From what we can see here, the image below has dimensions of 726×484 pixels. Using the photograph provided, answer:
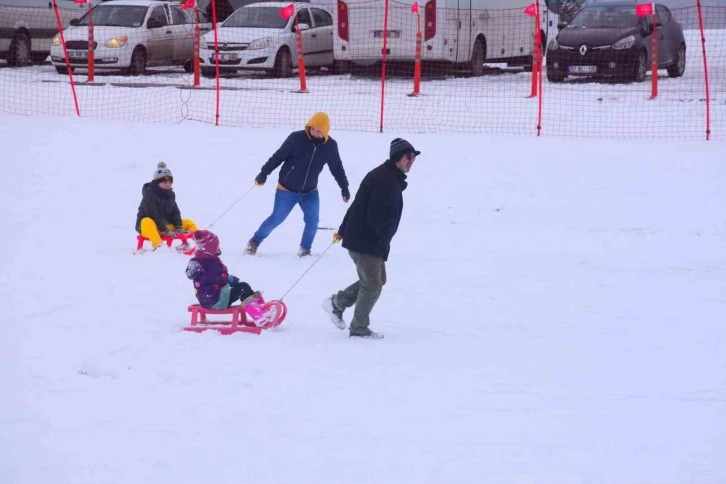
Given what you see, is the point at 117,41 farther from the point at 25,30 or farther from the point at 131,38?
the point at 25,30

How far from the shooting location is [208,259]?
718 cm

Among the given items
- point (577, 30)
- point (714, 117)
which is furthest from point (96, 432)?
point (577, 30)

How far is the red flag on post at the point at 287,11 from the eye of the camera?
66.2ft

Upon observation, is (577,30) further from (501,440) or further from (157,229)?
(501,440)

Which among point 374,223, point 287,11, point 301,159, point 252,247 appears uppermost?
point 287,11

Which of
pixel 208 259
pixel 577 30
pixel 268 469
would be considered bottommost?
pixel 268 469

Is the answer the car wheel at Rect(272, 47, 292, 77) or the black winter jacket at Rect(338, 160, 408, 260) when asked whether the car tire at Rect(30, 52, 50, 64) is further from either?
the black winter jacket at Rect(338, 160, 408, 260)

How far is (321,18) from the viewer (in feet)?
73.2

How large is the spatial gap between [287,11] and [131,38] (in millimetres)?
3045

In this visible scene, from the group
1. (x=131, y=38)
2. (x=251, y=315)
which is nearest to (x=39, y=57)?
(x=131, y=38)

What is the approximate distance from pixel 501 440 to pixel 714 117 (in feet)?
38.2

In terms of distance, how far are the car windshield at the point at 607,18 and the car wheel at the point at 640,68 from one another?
0.61 m

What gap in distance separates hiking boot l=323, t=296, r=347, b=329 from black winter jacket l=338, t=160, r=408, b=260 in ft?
1.64

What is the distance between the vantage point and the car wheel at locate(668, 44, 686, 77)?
2064 centimetres
